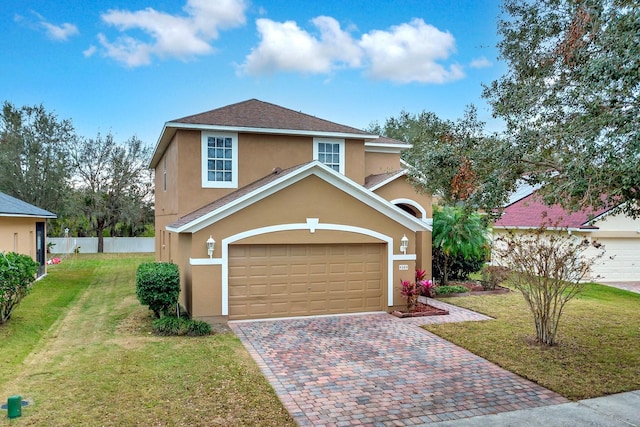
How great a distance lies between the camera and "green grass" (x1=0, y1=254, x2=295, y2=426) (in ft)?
20.3

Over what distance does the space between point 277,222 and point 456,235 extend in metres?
8.11

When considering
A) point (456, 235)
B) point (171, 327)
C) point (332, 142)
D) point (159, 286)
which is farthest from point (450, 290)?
point (159, 286)

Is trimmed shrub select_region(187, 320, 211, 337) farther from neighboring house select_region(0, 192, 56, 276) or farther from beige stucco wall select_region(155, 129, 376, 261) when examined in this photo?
neighboring house select_region(0, 192, 56, 276)

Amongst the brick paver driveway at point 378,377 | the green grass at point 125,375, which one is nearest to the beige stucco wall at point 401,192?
the brick paver driveway at point 378,377

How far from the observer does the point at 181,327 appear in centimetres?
1070

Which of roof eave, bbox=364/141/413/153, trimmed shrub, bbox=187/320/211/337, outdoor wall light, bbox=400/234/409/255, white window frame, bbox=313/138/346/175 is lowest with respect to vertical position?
trimmed shrub, bbox=187/320/211/337

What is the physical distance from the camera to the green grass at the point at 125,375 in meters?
6.20

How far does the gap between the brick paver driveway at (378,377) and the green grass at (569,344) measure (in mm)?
519

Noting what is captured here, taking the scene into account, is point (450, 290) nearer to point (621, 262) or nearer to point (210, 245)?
point (210, 245)

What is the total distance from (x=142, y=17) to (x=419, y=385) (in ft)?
49.2

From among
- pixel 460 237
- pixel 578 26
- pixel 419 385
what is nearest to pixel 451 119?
pixel 578 26

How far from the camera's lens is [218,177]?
1511 centimetres

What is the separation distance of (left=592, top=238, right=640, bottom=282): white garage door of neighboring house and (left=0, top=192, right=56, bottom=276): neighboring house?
954 inches

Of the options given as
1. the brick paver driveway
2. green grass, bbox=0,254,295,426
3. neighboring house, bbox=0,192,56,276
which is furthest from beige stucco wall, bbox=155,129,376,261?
neighboring house, bbox=0,192,56,276
